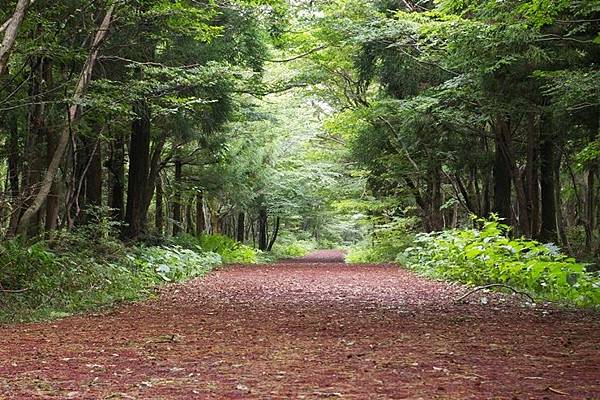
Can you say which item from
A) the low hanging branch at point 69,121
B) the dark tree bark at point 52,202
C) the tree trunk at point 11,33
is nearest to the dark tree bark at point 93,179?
the dark tree bark at point 52,202

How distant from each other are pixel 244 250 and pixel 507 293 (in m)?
16.7

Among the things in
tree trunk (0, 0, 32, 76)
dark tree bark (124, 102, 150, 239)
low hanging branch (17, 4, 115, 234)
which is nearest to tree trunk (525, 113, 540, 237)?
low hanging branch (17, 4, 115, 234)

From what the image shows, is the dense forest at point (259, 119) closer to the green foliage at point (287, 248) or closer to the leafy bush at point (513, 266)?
the leafy bush at point (513, 266)

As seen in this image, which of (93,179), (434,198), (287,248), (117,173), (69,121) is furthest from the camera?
(287,248)

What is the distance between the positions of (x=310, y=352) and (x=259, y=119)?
54.2 feet

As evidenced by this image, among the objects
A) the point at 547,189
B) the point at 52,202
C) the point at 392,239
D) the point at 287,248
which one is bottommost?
the point at 287,248

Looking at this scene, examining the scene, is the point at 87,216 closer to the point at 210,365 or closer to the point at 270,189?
the point at 210,365

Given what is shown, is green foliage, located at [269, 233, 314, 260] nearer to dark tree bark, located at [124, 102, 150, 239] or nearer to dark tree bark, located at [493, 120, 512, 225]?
dark tree bark, located at [124, 102, 150, 239]

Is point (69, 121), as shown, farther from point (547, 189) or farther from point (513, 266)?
Result: point (547, 189)

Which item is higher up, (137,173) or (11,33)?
(11,33)

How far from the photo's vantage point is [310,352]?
511 cm

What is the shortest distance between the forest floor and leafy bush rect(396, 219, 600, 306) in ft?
2.57

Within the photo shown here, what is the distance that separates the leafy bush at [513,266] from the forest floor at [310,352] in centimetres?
78

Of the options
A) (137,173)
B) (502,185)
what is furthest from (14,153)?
(502,185)
